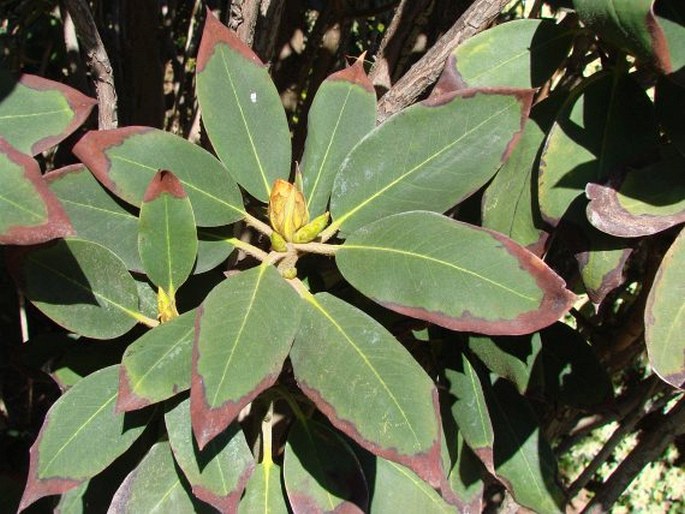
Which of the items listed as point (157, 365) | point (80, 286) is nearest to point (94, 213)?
point (80, 286)

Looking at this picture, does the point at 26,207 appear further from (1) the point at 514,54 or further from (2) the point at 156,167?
(1) the point at 514,54

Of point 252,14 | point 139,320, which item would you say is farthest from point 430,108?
point 139,320

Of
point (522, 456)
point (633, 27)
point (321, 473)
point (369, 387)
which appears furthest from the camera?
point (522, 456)

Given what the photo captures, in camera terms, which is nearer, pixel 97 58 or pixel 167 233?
pixel 167 233

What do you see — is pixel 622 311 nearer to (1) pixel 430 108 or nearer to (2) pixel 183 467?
(1) pixel 430 108

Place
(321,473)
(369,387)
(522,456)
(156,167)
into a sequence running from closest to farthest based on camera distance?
1. (369,387)
2. (156,167)
3. (321,473)
4. (522,456)

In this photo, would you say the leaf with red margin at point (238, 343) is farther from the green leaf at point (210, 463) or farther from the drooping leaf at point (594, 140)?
the drooping leaf at point (594, 140)
